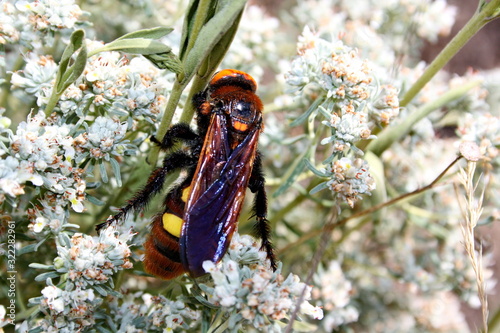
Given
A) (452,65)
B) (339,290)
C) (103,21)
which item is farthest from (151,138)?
(452,65)

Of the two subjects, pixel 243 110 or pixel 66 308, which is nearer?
pixel 66 308

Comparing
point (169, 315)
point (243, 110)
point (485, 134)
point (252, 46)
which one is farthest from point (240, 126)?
point (252, 46)

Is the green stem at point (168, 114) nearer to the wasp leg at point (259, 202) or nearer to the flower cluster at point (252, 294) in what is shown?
the wasp leg at point (259, 202)

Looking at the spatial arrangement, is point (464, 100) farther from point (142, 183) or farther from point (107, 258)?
point (107, 258)

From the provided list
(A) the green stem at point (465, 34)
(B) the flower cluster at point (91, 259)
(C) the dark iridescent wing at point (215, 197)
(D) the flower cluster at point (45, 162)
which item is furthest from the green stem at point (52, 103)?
(A) the green stem at point (465, 34)

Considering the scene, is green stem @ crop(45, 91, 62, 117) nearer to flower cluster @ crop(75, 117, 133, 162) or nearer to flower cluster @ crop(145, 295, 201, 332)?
flower cluster @ crop(75, 117, 133, 162)

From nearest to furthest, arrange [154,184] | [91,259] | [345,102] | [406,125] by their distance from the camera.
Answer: [91,259] < [154,184] < [345,102] < [406,125]

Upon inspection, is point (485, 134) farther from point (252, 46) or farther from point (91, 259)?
point (91, 259)

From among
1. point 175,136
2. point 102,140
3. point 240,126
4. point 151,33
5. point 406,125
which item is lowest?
point 102,140

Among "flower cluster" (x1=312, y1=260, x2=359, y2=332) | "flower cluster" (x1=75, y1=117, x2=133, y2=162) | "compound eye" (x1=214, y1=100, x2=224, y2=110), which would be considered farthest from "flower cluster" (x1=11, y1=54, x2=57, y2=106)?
"flower cluster" (x1=312, y1=260, x2=359, y2=332)
